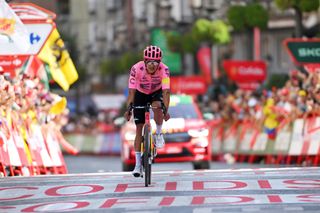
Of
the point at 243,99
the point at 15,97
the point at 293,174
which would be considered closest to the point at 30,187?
the point at 293,174

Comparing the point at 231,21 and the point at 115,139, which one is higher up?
the point at 231,21

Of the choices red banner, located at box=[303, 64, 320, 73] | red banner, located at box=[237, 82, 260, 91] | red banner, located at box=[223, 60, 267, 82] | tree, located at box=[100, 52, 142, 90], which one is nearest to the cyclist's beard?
red banner, located at box=[303, 64, 320, 73]

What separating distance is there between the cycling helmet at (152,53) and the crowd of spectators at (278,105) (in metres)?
12.0

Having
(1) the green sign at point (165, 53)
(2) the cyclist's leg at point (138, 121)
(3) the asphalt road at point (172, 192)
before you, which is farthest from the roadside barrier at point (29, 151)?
(1) the green sign at point (165, 53)

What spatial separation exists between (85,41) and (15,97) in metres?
63.9

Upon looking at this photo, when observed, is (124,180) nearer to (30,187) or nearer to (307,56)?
(30,187)

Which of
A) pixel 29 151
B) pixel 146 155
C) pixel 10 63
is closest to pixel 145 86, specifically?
pixel 146 155

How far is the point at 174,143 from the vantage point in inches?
1069

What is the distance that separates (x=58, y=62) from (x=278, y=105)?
5674 mm

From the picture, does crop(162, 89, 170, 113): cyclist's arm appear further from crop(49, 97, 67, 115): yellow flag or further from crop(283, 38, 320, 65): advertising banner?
crop(283, 38, 320, 65): advertising banner

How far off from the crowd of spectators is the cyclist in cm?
1143

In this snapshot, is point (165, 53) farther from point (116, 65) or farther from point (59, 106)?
point (59, 106)

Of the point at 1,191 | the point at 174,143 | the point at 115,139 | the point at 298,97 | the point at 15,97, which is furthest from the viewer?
the point at 115,139

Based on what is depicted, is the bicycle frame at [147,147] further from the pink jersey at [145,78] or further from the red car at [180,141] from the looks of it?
the red car at [180,141]
